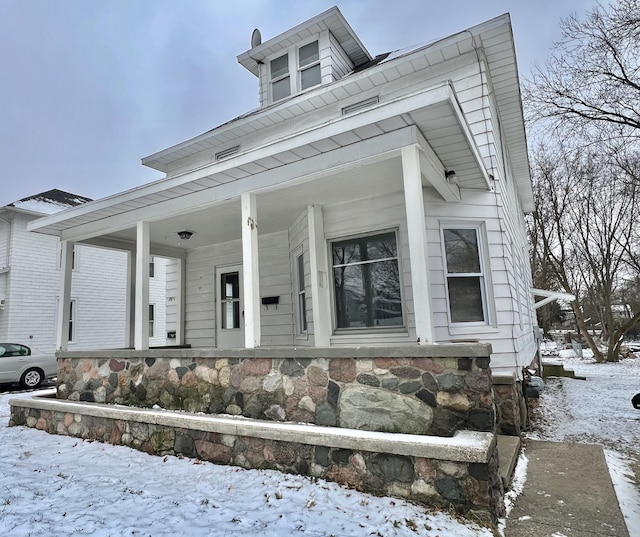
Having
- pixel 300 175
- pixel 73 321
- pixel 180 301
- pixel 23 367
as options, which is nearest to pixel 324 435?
pixel 300 175

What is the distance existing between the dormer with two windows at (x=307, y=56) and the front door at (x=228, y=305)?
3.48m

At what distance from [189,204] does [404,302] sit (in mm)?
2859

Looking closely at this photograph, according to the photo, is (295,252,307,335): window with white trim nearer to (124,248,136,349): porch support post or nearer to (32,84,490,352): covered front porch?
(32,84,490,352): covered front porch

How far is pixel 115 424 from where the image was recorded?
15.7 ft

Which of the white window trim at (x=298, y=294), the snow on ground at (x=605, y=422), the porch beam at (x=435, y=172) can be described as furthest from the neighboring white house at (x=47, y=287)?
the snow on ground at (x=605, y=422)

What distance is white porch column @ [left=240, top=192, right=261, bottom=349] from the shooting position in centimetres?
436

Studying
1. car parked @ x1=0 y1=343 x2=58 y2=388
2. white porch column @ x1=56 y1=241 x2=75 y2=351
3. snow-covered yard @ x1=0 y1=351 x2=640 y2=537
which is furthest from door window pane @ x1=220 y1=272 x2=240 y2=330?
car parked @ x1=0 y1=343 x2=58 y2=388

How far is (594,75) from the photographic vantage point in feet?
22.5

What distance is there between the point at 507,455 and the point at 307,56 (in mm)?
8023

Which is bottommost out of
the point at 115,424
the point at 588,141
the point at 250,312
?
the point at 115,424

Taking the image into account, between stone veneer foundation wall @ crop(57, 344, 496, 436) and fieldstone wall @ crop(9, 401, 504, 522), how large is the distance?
0.82ft

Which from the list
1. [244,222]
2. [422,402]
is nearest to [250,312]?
[244,222]

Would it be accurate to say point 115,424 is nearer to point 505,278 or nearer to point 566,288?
point 505,278

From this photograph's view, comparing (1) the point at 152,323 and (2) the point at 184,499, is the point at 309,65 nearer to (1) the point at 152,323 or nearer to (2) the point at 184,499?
(2) the point at 184,499
